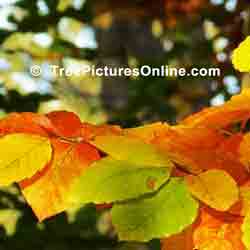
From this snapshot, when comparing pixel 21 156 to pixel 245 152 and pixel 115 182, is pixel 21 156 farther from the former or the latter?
pixel 245 152

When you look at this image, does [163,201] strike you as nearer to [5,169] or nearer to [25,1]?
[5,169]

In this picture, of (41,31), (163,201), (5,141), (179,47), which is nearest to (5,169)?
(5,141)

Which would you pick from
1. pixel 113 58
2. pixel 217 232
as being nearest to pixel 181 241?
pixel 217 232

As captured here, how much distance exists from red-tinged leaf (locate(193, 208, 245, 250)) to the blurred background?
30 cm

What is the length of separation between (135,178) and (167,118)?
6.16 feet

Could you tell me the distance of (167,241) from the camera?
1.88ft

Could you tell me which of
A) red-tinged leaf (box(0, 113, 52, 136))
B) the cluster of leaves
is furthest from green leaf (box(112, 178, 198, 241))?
red-tinged leaf (box(0, 113, 52, 136))

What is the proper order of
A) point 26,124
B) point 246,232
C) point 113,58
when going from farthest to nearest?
point 113,58, point 26,124, point 246,232

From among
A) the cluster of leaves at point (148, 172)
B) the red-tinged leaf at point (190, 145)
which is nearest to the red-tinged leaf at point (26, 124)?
the cluster of leaves at point (148, 172)

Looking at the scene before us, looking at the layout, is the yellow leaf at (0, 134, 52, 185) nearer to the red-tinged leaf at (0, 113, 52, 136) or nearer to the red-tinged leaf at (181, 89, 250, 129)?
the red-tinged leaf at (0, 113, 52, 136)

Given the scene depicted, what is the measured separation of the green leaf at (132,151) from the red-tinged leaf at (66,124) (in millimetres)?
50

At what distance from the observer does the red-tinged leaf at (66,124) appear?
0.60 m

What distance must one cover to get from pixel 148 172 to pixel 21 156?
0.12m

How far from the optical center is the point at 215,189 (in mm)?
519
